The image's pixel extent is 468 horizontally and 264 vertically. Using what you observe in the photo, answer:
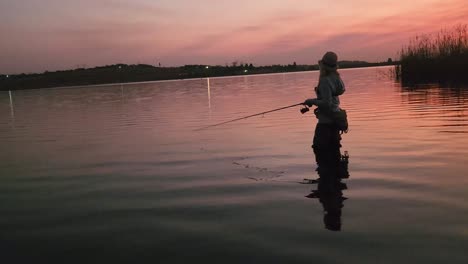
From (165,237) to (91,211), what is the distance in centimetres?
191

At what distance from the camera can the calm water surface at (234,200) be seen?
4.96 m

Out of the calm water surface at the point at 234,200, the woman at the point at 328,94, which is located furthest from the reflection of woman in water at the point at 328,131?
the calm water surface at the point at 234,200

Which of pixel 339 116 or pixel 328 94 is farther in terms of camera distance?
pixel 339 116

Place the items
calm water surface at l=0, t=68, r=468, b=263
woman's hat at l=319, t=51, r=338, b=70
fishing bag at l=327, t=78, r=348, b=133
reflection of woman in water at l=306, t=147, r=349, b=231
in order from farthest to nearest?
fishing bag at l=327, t=78, r=348, b=133 < woman's hat at l=319, t=51, r=338, b=70 < reflection of woman in water at l=306, t=147, r=349, b=231 < calm water surface at l=0, t=68, r=468, b=263

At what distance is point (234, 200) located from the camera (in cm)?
705

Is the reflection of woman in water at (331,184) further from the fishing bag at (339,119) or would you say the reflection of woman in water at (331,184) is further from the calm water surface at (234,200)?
the fishing bag at (339,119)

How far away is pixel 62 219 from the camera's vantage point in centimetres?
650

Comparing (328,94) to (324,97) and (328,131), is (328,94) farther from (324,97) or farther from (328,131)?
(328,131)

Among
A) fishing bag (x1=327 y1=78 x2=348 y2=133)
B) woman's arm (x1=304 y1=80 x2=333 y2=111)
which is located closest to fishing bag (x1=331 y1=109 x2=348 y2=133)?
fishing bag (x1=327 y1=78 x2=348 y2=133)

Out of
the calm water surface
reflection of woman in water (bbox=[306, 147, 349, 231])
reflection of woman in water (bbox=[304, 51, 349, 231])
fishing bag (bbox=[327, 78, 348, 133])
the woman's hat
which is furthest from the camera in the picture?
fishing bag (bbox=[327, 78, 348, 133])

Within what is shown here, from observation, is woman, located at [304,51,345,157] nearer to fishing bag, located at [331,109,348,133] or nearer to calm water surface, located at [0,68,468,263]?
fishing bag, located at [331,109,348,133]

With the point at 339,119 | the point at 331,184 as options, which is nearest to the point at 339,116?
the point at 339,119

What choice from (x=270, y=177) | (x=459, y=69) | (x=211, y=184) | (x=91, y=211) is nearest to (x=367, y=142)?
(x=270, y=177)

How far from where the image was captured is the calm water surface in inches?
195
